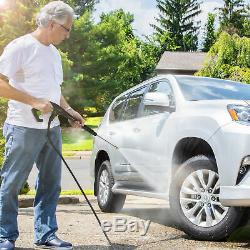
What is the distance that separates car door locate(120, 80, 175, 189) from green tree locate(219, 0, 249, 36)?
76905 mm

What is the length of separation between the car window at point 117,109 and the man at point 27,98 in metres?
2.88

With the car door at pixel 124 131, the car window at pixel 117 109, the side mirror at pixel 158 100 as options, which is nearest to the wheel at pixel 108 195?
the car door at pixel 124 131

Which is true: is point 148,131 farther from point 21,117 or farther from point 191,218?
point 21,117

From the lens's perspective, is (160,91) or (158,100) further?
(160,91)

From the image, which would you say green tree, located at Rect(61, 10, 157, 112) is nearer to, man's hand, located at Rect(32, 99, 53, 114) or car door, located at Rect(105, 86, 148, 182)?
car door, located at Rect(105, 86, 148, 182)

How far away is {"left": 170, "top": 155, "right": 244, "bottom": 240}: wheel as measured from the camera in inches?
203

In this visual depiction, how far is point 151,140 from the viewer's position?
6.20 m

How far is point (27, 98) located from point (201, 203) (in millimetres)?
1905

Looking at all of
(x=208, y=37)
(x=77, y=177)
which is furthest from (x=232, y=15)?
(x=77, y=177)

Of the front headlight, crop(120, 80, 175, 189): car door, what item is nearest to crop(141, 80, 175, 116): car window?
crop(120, 80, 175, 189): car door

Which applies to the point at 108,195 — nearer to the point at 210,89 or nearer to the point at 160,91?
the point at 160,91

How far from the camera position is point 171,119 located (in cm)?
590

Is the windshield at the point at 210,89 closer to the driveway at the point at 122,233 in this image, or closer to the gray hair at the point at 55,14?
the driveway at the point at 122,233

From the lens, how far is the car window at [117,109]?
755 cm
